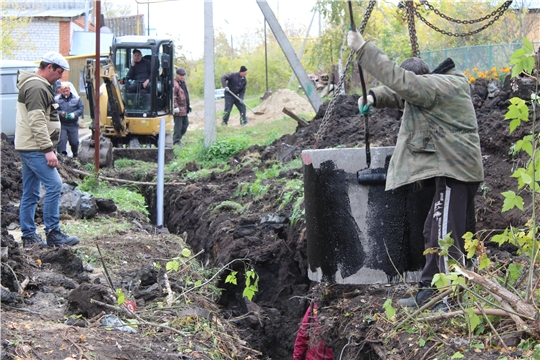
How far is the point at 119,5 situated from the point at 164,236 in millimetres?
56290

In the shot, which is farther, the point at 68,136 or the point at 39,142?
the point at 68,136

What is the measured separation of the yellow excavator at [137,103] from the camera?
53.7 feet

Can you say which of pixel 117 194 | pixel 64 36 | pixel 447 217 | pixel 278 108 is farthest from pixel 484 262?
pixel 64 36

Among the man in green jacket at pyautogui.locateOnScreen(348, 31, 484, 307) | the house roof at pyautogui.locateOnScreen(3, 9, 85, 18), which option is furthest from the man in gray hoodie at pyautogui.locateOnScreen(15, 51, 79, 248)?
the house roof at pyautogui.locateOnScreen(3, 9, 85, 18)

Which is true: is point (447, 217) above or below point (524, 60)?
below

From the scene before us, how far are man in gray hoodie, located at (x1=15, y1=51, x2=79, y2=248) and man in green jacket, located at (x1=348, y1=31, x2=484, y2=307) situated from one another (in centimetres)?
380

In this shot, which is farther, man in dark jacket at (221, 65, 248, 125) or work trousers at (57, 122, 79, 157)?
man in dark jacket at (221, 65, 248, 125)

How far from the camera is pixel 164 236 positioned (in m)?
9.03

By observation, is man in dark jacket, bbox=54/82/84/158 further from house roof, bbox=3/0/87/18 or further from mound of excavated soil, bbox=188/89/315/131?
house roof, bbox=3/0/87/18

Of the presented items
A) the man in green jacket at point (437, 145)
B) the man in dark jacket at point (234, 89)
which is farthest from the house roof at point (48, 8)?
the man in green jacket at point (437, 145)

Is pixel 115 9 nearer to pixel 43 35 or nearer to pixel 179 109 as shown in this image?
pixel 43 35

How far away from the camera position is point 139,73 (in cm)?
1762

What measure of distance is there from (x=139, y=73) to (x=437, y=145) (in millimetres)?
13839

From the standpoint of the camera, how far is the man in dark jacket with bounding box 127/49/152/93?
1736 cm
